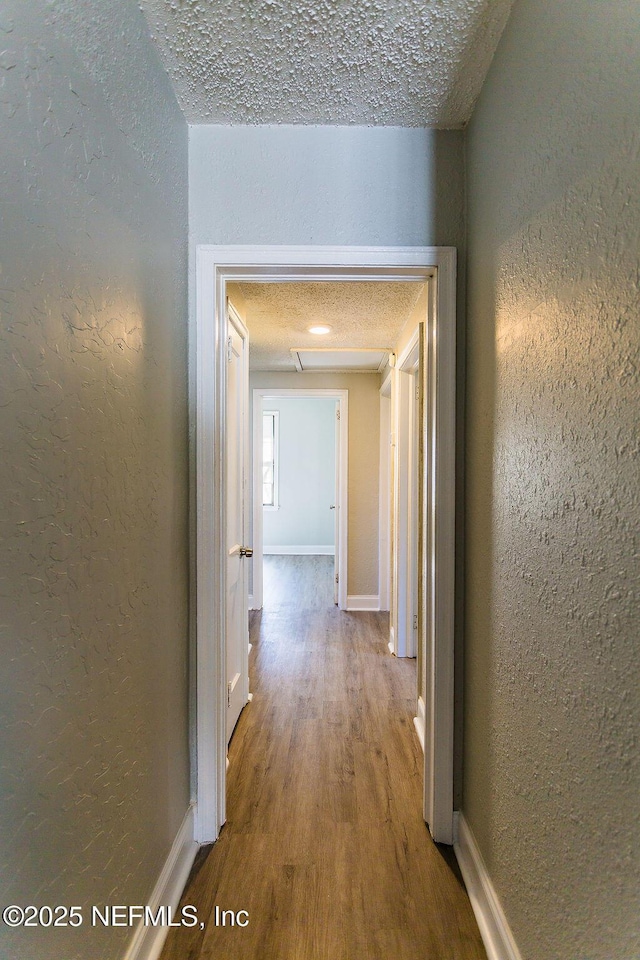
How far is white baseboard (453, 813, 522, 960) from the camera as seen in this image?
3.71ft

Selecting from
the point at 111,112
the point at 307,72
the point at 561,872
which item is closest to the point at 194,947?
the point at 561,872

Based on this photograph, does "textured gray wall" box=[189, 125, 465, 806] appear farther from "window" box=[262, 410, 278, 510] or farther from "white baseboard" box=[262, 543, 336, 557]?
"white baseboard" box=[262, 543, 336, 557]

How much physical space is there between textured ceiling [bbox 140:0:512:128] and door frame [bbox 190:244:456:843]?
1.31ft

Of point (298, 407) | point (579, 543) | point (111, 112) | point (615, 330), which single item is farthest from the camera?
point (298, 407)

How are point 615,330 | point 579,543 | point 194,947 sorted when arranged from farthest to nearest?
point 194,947, point 579,543, point 615,330

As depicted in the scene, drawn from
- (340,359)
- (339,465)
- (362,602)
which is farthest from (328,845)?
(340,359)

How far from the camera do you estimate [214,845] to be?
62.8 inches

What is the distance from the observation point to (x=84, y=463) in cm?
90

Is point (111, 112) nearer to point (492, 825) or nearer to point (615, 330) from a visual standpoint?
point (615, 330)

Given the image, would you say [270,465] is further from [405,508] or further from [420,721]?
[420,721]

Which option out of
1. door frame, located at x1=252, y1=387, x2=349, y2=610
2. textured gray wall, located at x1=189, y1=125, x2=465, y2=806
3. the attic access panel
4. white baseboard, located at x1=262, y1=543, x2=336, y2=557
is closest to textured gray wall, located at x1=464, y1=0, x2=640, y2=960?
textured gray wall, located at x1=189, y1=125, x2=465, y2=806

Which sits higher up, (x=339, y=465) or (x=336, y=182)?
(x=336, y=182)

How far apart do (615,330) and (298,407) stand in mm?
6999

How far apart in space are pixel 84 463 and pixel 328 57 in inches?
49.2
